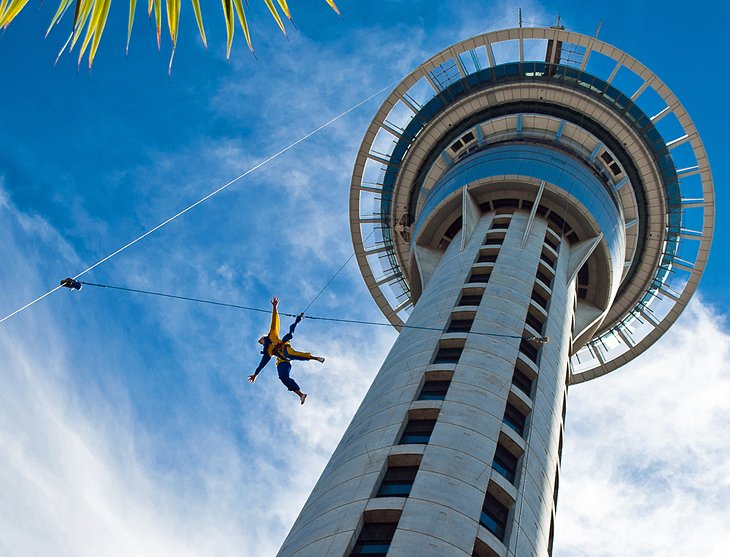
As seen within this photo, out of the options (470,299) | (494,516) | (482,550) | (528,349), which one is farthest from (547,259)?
(482,550)

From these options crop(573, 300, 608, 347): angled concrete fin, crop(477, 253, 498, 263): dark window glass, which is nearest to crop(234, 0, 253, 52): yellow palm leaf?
crop(477, 253, 498, 263): dark window glass

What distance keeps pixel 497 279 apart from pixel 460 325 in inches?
150

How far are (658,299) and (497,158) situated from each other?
16.2 metres

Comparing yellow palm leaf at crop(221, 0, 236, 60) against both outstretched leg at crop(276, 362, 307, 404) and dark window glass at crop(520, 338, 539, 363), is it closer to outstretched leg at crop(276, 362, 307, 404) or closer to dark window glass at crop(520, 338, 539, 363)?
outstretched leg at crop(276, 362, 307, 404)

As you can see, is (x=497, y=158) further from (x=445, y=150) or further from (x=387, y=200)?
(x=387, y=200)

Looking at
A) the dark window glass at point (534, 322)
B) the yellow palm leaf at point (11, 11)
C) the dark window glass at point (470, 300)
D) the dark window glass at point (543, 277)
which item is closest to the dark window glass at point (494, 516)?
the dark window glass at point (534, 322)

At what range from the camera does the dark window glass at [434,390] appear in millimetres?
29383

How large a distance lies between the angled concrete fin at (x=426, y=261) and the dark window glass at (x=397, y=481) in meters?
21.8

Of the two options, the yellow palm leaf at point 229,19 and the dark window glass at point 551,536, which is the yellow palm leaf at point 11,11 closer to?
the yellow palm leaf at point 229,19

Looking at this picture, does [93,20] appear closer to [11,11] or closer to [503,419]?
[11,11]

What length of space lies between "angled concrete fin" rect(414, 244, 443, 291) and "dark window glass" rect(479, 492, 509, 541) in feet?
73.0

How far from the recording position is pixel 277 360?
98.0 feet

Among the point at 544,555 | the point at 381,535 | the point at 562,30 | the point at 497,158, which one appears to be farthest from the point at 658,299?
the point at 381,535

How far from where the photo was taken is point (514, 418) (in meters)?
29.8
